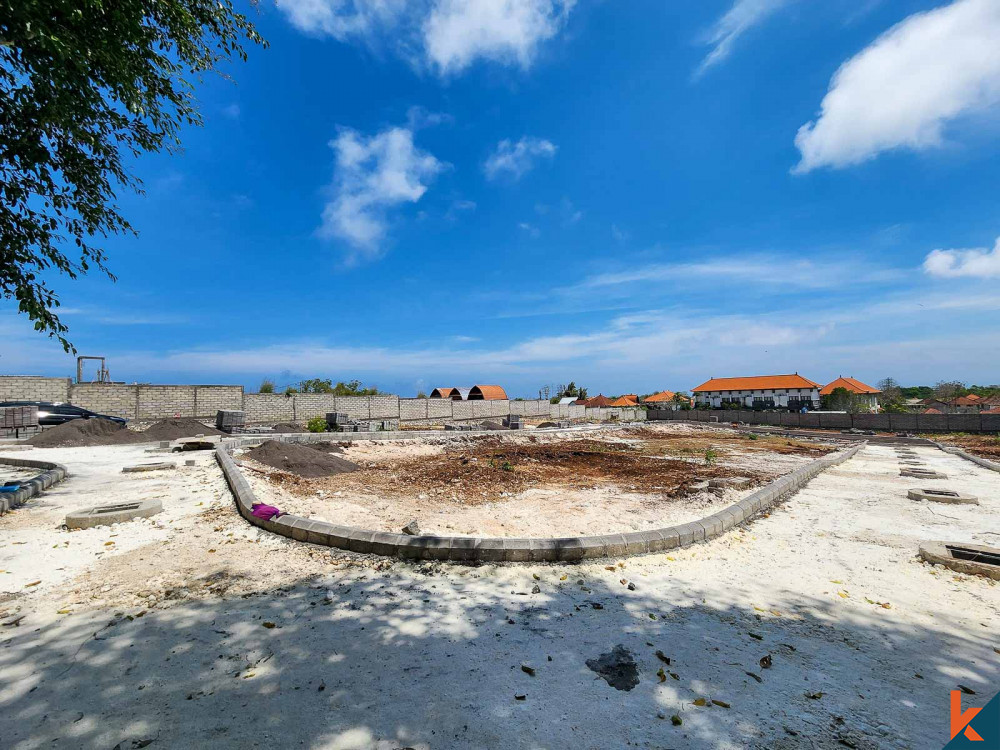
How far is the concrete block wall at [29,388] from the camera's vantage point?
1736cm

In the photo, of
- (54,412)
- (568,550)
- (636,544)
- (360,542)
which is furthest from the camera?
(54,412)

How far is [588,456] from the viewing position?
45.9 ft

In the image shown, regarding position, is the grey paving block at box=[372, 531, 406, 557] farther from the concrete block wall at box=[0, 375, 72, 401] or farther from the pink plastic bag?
the concrete block wall at box=[0, 375, 72, 401]

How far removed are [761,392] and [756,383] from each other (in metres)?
2.45

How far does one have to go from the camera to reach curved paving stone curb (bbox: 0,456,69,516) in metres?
5.77

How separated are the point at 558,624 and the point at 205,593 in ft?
9.56

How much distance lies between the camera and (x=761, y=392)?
69375 mm

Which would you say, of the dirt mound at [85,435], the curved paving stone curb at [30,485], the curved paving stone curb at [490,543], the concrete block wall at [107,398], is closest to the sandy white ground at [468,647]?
the curved paving stone curb at [490,543]

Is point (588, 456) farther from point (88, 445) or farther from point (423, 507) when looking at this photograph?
point (88, 445)

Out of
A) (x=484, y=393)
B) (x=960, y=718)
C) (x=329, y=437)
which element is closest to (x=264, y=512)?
(x=960, y=718)

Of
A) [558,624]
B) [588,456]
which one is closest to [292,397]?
[588,456]

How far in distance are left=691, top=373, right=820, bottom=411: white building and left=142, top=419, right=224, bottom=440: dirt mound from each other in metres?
62.0

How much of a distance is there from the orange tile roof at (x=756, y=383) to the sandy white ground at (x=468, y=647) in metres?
73.9

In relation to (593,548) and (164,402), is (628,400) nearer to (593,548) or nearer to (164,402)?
(164,402)
